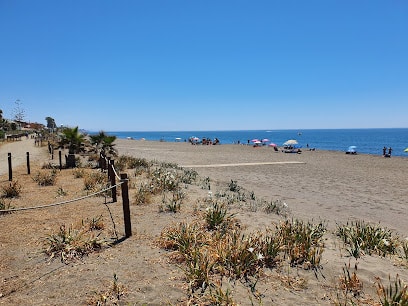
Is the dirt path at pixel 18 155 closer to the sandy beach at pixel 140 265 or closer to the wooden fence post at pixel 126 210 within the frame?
the sandy beach at pixel 140 265

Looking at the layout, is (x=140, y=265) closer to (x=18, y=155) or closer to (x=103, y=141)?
(x=103, y=141)

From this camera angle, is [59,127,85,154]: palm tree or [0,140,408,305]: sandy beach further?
[59,127,85,154]: palm tree

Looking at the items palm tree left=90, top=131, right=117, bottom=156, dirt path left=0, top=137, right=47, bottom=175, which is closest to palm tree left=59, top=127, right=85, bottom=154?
palm tree left=90, top=131, right=117, bottom=156

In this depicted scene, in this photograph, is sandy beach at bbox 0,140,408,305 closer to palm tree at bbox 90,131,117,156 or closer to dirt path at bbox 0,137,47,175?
palm tree at bbox 90,131,117,156

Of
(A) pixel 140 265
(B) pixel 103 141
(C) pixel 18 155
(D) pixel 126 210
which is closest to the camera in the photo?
(A) pixel 140 265

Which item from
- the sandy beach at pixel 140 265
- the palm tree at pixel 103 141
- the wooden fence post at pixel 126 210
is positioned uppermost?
the palm tree at pixel 103 141

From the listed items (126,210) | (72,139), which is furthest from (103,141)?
(126,210)

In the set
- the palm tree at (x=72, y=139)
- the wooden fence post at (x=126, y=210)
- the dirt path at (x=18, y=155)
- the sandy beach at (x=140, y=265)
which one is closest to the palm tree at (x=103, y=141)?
the palm tree at (x=72, y=139)

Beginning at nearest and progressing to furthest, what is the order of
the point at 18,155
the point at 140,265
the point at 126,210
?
1. the point at 140,265
2. the point at 126,210
3. the point at 18,155

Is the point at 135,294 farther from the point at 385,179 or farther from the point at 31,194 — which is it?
the point at 385,179

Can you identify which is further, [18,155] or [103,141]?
[18,155]

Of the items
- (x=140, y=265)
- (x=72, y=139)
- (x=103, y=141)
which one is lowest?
(x=140, y=265)

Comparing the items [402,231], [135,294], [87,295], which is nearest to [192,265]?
[135,294]

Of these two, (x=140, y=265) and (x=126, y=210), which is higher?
(x=126, y=210)
